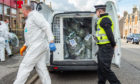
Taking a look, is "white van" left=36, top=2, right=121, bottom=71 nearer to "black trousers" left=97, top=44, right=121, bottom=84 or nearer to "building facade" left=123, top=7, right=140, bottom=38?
"black trousers" left=97, top=44, right=121, bottom=84

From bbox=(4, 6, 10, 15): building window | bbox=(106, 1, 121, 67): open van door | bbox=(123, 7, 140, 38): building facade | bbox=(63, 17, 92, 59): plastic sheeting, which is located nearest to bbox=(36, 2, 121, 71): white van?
bbox=(63, 17, 92, 59): plastic sheeting

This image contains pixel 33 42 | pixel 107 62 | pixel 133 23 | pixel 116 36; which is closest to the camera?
pixel 33 42

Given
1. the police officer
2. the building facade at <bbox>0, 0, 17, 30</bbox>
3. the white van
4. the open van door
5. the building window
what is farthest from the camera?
the building window

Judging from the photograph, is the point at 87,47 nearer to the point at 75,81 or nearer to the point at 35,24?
the point at 75,81

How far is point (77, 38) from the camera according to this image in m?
6.55

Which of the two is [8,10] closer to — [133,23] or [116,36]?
[116,36]

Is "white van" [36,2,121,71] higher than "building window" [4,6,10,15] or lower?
lower

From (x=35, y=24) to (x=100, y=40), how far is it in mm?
1485

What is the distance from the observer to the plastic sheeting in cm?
639

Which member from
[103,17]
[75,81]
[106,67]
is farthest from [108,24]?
[75,81]

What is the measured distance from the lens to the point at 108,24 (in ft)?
12.4

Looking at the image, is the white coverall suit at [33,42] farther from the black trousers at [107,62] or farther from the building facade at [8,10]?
the building facade at [8,10]

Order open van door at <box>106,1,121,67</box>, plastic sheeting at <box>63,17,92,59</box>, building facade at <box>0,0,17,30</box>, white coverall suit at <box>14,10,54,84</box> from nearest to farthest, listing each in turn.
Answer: white coverall suit at <box>14,10,54,84</box>
open van door at <box>106,1,121,67</box>
plastic sheeting at <box>63,17,92,59</box>
building facade at <box>0,0,17,30</box>

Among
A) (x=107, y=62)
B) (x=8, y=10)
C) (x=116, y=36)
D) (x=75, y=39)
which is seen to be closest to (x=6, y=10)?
(x=8, y=10)
